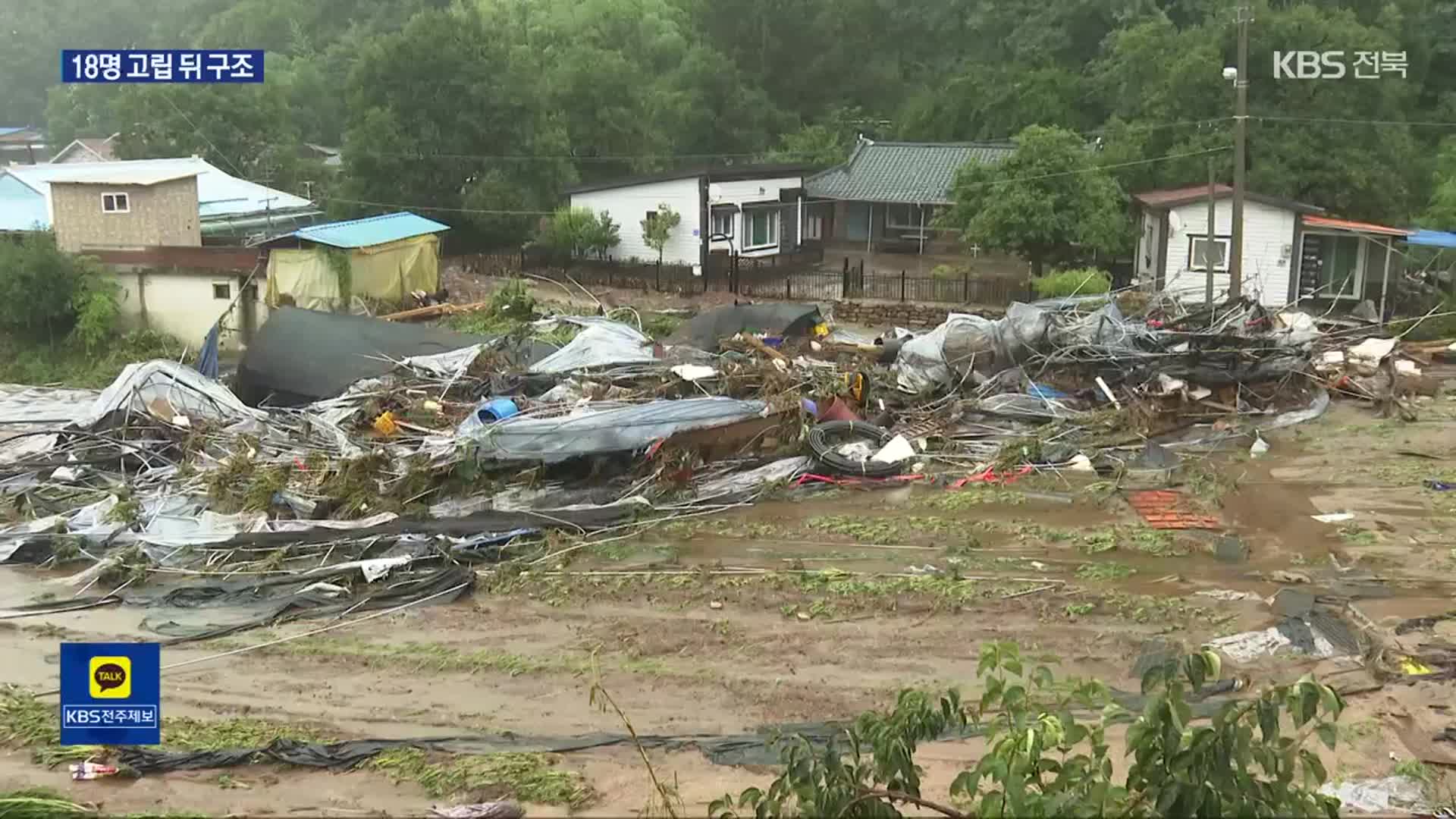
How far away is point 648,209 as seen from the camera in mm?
28641

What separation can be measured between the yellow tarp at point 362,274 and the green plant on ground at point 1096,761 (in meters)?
19.2

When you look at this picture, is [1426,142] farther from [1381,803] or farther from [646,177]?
[1381,803]

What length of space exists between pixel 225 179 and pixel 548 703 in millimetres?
27586

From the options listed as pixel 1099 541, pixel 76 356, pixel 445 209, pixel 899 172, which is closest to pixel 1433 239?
pixel 899 172

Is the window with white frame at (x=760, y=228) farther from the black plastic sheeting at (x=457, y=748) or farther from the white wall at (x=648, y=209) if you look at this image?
the black plastic sheeting at (x=457, y=748)

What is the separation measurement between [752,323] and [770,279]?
28.4ft

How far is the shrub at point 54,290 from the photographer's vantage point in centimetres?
2230

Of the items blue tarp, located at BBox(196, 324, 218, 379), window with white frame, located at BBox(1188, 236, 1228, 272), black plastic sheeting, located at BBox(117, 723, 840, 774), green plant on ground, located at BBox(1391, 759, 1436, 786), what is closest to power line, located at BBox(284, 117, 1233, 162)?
window with white frame, located at BBox(1188, 236, 1228, 272)

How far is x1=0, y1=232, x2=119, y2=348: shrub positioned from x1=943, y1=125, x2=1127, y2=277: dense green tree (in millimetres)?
16361

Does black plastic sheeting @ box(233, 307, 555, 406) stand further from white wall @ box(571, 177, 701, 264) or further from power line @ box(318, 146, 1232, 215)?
power line @ box(318, 146, 1232, 215)

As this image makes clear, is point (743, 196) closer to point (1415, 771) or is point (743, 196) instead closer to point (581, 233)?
point (581, 233)

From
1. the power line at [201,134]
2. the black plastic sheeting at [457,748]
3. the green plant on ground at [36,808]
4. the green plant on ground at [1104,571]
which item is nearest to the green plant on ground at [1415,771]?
the black plastic sheeting at [457,748]

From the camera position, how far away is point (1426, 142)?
31234mm

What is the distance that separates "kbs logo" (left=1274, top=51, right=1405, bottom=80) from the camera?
2519 centimetres
